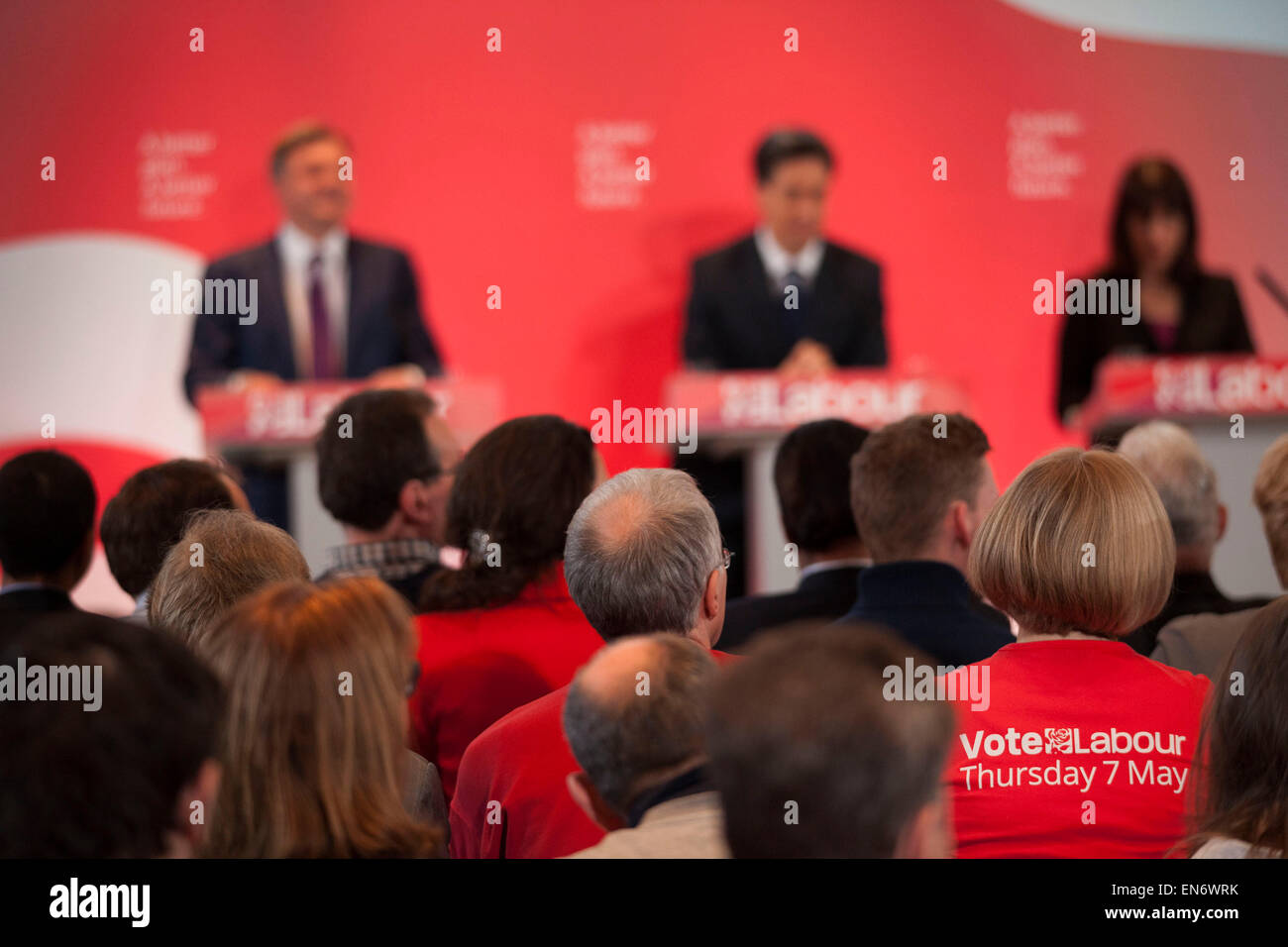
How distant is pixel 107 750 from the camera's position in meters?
1.14

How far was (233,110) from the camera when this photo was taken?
5.88 m

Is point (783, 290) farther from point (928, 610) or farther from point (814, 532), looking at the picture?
point (928, 610)

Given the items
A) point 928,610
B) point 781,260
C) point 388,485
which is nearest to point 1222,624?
Result: point 928,610

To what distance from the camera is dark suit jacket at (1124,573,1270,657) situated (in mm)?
2592

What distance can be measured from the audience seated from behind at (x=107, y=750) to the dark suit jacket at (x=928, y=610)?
137 centimetres

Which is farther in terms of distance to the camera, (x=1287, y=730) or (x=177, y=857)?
(x=1287, y=730)

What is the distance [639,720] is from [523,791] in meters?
0.44

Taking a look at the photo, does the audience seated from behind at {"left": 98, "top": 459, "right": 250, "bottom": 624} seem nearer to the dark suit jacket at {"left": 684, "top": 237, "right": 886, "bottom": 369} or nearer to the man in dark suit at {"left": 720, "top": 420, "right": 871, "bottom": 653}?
the man in dark suit at {"left": 720, "top": 420, "right": 871, "bottom": 653}

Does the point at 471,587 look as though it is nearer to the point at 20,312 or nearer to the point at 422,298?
the point at 422,298

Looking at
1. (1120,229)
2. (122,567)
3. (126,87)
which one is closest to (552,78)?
(126,87)

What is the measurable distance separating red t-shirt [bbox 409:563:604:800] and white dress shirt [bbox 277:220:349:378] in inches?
130

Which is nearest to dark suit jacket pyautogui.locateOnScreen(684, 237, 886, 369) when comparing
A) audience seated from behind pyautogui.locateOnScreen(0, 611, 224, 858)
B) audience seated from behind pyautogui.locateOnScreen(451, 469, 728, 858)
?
audience seated from behind pyautogui.locateOnScreen(451, 469, 728, 858)
